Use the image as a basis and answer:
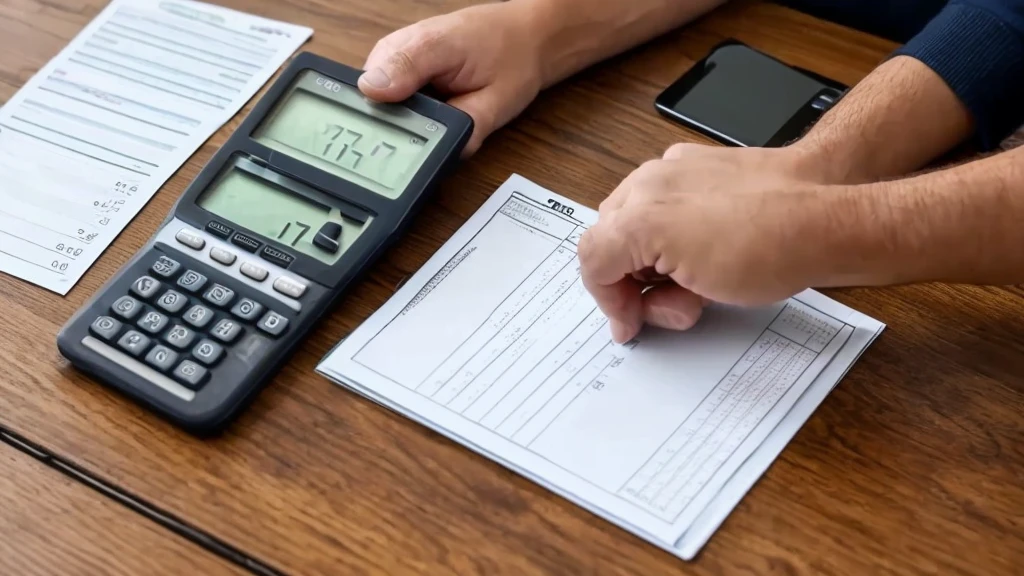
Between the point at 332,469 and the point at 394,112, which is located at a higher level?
the point at 394,112

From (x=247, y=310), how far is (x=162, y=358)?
6 centimetres

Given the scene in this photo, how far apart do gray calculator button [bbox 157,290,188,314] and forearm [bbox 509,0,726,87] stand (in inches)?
13.6

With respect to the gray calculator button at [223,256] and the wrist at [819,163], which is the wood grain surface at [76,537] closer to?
the gray calculator button at [223,256]

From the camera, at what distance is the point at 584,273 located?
25.2 inches

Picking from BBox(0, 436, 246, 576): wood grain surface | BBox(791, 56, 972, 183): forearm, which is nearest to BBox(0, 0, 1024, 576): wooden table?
BBox(0, 436, 246, 576): wood grain surface

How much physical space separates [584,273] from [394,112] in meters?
0.21

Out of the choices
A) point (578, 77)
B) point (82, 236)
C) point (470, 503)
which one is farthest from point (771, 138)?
point (82, 236)

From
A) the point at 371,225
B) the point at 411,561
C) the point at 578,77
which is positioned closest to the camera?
the point at 411,561

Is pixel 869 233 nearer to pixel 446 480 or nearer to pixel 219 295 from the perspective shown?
pixel 446 480

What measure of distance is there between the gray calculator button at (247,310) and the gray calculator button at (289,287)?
2cm

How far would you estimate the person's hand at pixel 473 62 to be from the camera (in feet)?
2.46

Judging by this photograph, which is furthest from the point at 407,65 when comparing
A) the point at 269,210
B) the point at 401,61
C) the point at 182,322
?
the point at 182,322

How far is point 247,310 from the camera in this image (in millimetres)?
645

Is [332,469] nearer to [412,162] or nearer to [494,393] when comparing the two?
[494,393]
